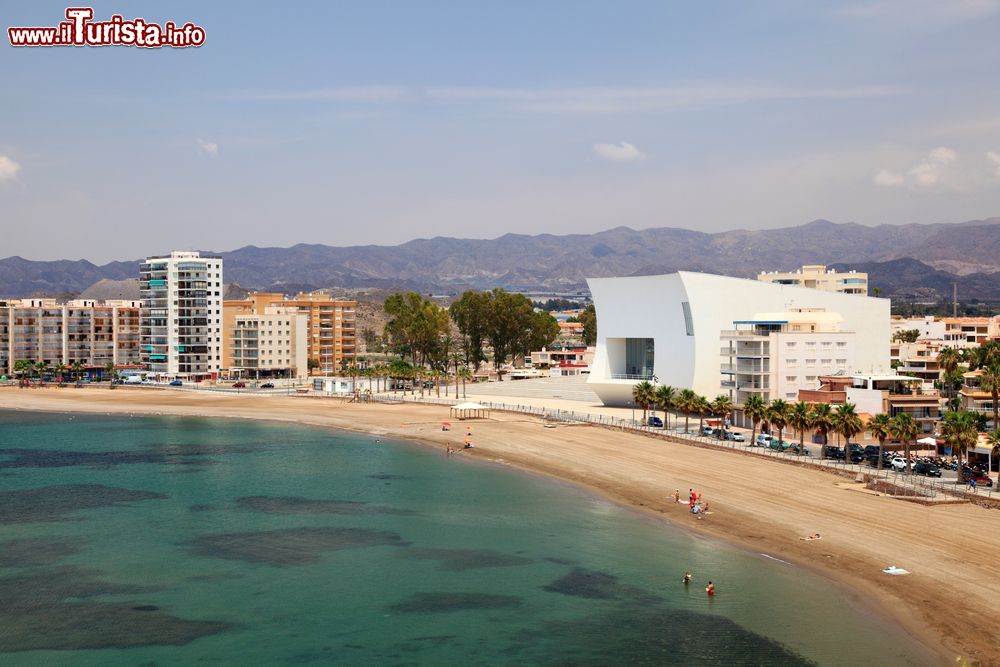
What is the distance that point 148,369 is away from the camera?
132m

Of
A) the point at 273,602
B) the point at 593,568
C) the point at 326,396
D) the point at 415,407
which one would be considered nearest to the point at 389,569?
the point at 273,602

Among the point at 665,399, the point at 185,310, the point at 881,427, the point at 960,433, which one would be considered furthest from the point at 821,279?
the point at 960,433

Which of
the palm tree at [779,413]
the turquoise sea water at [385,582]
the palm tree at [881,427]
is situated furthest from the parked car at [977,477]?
the turquoise sea water at [385,582]

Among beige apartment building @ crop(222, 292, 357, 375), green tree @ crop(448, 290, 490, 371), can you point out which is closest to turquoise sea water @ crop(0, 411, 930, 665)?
green tree @ crop(448, 290, 490, 371)

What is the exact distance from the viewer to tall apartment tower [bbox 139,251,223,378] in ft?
416

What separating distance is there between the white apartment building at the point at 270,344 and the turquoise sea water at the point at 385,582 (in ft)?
222

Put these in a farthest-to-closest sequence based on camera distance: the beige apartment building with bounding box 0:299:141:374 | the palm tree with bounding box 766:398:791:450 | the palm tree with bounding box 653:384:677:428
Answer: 1. the beige apartment building with bounding box 0:299:141:374
2. the palm tree with bounding box 653:384:677:428
3. the palm tree with bounding box 766:398:791:450

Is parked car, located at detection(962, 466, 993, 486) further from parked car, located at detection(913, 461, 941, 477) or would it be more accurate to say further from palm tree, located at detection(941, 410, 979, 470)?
parked car, located at detection(913, 461, 941, 477)

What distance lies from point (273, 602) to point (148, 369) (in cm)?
10729

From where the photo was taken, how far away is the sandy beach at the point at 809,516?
30.2 meters

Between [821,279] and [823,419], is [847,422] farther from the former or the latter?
[821,279]

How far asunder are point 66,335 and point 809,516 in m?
124

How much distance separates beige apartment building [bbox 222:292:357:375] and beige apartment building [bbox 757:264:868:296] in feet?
190

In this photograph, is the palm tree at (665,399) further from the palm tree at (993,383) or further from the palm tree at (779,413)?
the palm tree at (993,383)
